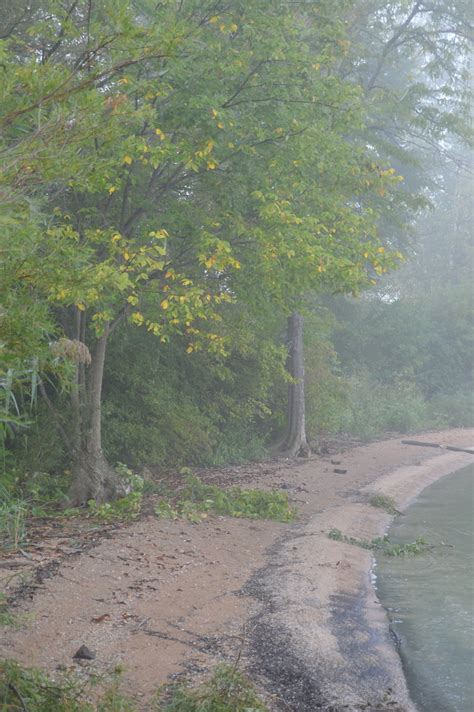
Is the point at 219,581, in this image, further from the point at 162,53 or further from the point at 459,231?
the point at 459,231

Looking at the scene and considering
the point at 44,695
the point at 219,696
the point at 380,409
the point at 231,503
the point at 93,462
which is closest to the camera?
the point at 44,695

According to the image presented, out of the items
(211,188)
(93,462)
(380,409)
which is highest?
(211,188)

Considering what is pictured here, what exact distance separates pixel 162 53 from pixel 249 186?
6.76 metres

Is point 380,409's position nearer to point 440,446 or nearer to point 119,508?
point 440,446

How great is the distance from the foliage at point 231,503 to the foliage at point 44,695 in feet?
23.1

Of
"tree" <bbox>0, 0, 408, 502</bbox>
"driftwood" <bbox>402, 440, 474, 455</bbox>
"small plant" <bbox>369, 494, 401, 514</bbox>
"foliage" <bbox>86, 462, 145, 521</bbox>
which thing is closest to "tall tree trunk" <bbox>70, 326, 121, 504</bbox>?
"tree" <bbox>0, 0, 408, 502</bbox>

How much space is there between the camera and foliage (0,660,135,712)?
16.8ft

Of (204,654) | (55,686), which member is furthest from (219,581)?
(55,686)

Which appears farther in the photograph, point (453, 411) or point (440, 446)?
point (453, 411)

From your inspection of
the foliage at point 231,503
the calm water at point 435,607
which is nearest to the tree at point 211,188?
the foliage at point 231,503

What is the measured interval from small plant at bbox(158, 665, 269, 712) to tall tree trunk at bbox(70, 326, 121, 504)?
622 cm

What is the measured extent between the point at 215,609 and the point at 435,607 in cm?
276

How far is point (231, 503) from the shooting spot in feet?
45.6

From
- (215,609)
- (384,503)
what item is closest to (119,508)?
(215,609)
